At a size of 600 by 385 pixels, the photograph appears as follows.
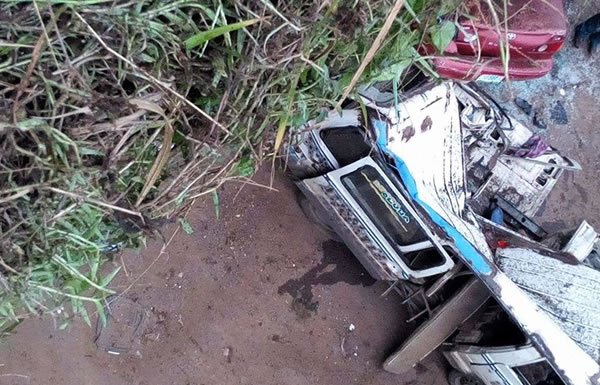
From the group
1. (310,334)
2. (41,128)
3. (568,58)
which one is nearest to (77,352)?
(310,334)

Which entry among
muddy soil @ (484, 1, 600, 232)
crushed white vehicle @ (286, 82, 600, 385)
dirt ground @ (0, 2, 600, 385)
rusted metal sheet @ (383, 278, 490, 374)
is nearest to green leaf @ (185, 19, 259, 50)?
crushed white vehicle @ (286, 82, 600, 385)

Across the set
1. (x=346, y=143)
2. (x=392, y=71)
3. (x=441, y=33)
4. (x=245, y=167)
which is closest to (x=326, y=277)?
(x=346, y=143)

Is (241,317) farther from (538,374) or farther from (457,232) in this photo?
(538,374)

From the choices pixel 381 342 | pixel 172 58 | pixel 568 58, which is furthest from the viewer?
pixel 568 58

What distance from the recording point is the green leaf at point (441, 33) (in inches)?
116

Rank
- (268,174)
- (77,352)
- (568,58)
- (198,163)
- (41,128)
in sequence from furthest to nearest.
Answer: (568,58) < (268,174) < (77,352) < (198,163) < (41,128)

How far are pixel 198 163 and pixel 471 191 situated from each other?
2931 millimetres

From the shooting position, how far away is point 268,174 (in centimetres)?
498

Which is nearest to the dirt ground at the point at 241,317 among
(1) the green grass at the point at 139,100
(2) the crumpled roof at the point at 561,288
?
(2) the crumpled roof at the point at 561,288

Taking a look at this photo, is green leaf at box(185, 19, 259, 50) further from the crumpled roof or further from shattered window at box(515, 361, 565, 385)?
shattered window at box(515, 361, 565, 385)

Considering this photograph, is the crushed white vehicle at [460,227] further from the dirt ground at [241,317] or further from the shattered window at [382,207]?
the dirt ground at [241,317]

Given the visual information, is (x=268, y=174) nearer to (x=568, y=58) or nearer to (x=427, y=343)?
(x=427, y=343)

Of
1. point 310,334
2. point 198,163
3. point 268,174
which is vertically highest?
point 198,163

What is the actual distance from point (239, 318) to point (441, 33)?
2642 mm
